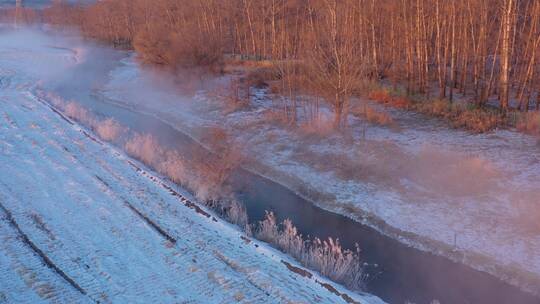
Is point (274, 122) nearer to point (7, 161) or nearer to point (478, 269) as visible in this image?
point (7, 161)

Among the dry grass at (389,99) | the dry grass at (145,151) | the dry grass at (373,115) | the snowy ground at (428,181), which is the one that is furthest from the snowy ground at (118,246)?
the dry grass at (389,99)

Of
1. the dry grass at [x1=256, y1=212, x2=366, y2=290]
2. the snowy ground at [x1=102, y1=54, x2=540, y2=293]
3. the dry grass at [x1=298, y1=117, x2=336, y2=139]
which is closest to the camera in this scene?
the dry grass at [x1=256, y1=212, x2=366, y2=290]

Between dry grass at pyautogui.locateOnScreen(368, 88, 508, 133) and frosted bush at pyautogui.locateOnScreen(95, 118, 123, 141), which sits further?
frosted bush at pyautogui.locateOnScreen(95, 118, 123, 141)

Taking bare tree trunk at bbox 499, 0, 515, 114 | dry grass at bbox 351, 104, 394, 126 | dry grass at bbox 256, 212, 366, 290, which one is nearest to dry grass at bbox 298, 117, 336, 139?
dry grass at bbox 351, 104, 394, 126

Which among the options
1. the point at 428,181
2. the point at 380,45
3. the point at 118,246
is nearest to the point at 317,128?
the point at 428,181

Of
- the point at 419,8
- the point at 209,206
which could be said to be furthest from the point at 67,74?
the point at 209,206

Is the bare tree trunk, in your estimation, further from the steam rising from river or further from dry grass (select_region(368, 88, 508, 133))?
the steam rising from river

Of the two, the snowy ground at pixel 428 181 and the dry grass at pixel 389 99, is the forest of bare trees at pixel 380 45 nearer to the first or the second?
the dry grass at pixel 389 99
